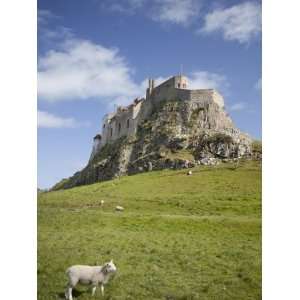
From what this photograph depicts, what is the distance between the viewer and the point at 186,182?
28.5ft

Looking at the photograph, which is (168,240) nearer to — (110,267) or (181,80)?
(110,267)

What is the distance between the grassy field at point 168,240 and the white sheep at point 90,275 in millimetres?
127

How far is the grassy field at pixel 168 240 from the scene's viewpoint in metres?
6.83

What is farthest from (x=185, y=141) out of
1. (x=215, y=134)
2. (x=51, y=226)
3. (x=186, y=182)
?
(x=51, y=226)

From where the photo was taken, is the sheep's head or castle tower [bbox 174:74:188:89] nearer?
the sheep's head

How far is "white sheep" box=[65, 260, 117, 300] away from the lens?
6.86m

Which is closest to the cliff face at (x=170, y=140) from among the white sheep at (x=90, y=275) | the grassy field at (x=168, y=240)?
the grassy field at (x=168, y=240)

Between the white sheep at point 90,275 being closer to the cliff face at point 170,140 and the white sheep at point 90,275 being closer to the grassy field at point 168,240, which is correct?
the grassy field at point 168,240

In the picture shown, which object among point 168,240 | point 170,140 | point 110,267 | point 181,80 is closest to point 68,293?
point 110,267

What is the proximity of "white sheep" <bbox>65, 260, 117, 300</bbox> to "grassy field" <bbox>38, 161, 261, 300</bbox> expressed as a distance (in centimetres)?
13

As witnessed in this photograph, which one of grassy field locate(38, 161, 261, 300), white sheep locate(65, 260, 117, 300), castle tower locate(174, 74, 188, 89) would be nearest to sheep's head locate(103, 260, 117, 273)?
white sheep locate(65, 260, 117, 300)

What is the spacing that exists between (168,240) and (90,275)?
131cm

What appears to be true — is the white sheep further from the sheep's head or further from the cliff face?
the cliff face
